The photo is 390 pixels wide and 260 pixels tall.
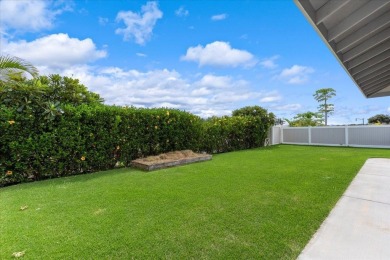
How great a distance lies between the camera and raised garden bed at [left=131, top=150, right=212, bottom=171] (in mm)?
6494

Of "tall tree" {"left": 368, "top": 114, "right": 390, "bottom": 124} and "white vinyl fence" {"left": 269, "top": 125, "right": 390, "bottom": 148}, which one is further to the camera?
"tall tree" {"left": 368, "top": 114, "right": 390, "bottom": 124}

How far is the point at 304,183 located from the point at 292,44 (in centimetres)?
716

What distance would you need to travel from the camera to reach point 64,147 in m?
5.84

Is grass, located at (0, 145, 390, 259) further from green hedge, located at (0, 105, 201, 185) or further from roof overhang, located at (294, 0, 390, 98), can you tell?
roof overhang, located at (294, 0, 390, 98)

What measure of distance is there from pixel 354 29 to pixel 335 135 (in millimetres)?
9885

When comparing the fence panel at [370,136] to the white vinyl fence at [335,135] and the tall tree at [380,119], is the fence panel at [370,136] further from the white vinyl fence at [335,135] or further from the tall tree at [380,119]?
Result: the tall tree at [380,119]

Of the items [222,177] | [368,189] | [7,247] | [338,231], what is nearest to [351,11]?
[368,189]

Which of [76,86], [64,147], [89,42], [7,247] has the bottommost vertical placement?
[7,247]

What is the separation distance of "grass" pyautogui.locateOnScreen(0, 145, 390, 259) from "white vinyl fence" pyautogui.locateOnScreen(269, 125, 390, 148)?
8.37m

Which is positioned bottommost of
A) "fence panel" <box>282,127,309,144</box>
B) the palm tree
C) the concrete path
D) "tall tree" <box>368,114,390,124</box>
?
the concrete path

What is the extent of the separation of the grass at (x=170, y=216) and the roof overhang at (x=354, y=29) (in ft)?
10.4

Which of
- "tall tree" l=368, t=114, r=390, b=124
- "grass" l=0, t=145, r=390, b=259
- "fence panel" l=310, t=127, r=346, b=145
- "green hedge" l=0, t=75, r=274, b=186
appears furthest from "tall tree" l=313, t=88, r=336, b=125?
"grass" l=0, t=145, r=390, b=259

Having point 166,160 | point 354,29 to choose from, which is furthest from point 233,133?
point 354,29

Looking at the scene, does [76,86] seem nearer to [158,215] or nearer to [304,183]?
[158,215]
